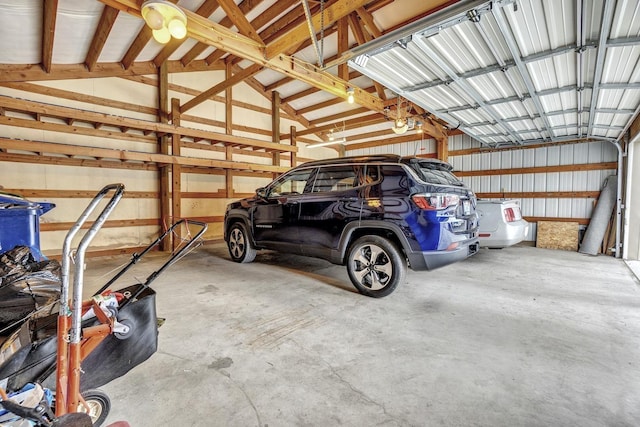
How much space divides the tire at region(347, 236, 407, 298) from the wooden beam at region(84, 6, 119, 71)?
4972 mm

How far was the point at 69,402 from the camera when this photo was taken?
1200mm

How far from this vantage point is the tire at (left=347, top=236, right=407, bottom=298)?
11.1 ft

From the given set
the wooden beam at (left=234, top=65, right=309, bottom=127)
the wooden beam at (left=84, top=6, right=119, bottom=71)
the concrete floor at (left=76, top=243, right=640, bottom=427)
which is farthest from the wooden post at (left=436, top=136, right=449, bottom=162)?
the wooden beam at (left=84, top=6, right=119, bottom=71)


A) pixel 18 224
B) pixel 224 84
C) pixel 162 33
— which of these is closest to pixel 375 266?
pixel 162 33

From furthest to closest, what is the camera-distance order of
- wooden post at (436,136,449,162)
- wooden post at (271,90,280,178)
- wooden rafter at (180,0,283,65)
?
wooden post at (271,90,280,178) → wooden post at (436,136,449,162) → wooden rafter at (180,0,283,65)

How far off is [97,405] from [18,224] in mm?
2983

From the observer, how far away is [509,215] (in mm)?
5227

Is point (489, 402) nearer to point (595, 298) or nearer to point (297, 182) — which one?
point (595, 298)

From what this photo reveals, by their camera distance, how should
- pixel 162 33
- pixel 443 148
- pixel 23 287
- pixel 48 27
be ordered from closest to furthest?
pixel 23 287 → pixel 162 33 → pixel 48 27 → pixel 443 148

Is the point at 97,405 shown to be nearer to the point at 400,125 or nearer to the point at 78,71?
the point at 400,125

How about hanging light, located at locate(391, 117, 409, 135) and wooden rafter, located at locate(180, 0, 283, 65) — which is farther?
hanging light, located at locate(391, 117, 409, 135)

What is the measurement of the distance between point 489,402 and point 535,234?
7.80m

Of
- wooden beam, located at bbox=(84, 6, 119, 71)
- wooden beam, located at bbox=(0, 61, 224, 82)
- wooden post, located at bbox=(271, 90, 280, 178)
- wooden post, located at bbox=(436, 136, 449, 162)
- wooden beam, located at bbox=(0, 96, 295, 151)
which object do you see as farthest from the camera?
wooden post, located at bbox=(271, 90, 280, 178)

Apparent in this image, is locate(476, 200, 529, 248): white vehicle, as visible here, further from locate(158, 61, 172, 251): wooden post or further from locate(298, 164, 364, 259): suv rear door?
locate(158, 61, 172, 251): wooden post
